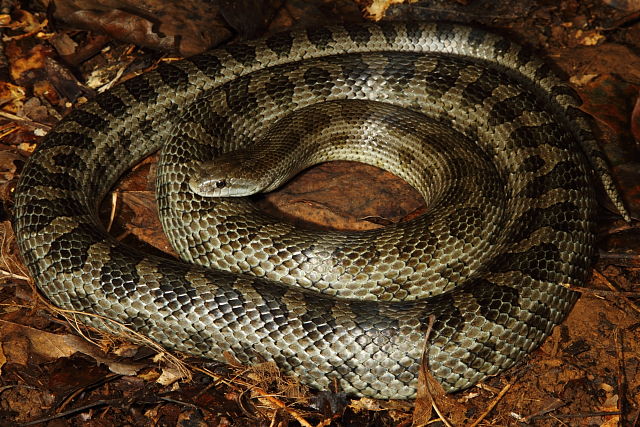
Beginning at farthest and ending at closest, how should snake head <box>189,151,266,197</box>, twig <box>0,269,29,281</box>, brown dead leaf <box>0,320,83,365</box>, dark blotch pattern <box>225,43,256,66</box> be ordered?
dark blotch pattern <box>225,43,256,66</box>
snake head <box>189,151,266,197</box>
twig <box>0,269,29,281</box>
brown dead leaf <box>0,320,83,365</box>

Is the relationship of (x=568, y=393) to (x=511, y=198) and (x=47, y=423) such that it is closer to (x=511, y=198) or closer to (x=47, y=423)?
(x=511, y=198)

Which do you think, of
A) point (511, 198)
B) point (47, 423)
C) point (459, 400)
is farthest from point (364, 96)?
point (47, 423)

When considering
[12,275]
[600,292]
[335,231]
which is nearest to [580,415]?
[600,292]

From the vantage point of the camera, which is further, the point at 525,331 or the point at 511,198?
the point at 511,198

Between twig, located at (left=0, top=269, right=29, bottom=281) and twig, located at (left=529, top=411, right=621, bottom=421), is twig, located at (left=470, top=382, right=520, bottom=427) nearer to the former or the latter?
twig, located at (left=529, top=411, right=621, bottom=421)

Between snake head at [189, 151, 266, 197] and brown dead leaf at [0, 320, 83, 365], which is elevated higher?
snake head at [189, 151, 266, 197]

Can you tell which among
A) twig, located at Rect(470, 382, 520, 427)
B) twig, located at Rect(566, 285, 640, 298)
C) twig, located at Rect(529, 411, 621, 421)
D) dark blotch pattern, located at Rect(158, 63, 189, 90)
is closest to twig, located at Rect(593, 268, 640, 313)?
twig, located at Rect(566, 285, 640, 298)

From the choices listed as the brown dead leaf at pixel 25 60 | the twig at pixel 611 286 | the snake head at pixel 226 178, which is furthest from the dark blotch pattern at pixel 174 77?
the twig at pixel 611 286
